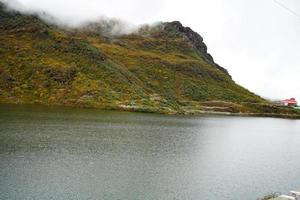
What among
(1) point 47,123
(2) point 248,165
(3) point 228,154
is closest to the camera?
(2) point 248,165

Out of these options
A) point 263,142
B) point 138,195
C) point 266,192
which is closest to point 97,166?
point 138,195

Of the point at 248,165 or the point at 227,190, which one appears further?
the point at 248,165

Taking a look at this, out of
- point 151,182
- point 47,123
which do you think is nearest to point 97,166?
point 151,182

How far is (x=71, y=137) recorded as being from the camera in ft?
334

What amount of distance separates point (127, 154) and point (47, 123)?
164 ft

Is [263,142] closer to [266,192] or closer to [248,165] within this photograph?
[248,165]

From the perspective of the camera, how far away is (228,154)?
323ft

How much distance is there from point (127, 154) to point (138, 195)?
30144 millimetres

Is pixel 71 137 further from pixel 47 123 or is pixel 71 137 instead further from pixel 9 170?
pixel 9 170

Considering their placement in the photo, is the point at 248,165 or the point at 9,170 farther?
the point at 248,165

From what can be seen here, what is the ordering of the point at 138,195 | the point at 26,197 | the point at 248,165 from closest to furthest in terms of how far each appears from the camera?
the point at 26,197, the point at 138,195, the point at 248,165

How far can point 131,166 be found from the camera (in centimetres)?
7181

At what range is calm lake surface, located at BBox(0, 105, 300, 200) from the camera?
2156 inches

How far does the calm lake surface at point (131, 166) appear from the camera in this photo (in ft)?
180
